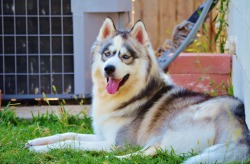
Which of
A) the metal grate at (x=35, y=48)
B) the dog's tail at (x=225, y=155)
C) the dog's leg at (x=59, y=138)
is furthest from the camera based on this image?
the metal grate at (x=35, y=48)

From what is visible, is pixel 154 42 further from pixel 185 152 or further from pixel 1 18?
pixel 185 152

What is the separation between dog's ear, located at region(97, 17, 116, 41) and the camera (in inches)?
221

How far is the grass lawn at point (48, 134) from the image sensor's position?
4.84m

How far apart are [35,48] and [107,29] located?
220cm

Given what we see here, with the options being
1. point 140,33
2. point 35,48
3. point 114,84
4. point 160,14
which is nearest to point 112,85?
point 114,84

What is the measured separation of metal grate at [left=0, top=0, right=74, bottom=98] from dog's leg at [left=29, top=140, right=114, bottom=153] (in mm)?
2454

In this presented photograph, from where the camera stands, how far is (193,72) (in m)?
7.20

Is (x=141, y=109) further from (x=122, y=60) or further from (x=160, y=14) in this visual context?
(x=160, y=14)

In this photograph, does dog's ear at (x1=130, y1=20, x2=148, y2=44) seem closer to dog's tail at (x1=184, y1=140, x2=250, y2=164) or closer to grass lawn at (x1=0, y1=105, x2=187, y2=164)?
grass lawn at (x1=0, y1=105, x2=187, y2=164)

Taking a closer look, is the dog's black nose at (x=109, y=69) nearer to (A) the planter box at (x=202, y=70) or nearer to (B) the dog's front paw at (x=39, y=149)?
(B) the dog's front paw at (x=39, y=149)

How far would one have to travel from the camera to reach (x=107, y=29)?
18.6 feet

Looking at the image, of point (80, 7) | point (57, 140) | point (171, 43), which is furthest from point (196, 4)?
point (57, 140)

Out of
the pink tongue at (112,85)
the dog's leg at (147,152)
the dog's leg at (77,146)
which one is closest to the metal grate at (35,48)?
the pink tongue at (112,85)

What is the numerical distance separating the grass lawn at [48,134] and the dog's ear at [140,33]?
3.16 ft
